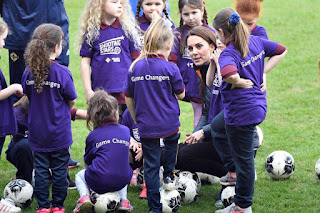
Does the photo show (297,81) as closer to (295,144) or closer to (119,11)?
(295,144)

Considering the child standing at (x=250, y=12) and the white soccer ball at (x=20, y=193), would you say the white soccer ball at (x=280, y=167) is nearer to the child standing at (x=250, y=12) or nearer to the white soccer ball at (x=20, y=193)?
the child standing at (x=250, y=12)

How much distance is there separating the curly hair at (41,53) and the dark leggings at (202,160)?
2.02 meters

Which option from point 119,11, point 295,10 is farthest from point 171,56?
point 295,10

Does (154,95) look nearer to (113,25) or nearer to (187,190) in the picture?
(187,190)

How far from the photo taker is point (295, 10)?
19812 mm

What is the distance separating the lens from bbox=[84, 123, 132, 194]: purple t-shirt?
623 centimetres

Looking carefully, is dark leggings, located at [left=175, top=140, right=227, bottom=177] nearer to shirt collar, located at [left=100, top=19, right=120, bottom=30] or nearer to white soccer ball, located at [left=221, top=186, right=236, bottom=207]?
white soccer ball, located at [left=221, top=186, right=236, bottom=207]

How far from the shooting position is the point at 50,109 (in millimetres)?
6098

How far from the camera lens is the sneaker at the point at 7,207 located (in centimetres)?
636

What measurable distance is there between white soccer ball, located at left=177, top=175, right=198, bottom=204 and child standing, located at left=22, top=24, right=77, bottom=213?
1297mm

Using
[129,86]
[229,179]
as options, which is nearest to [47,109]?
[129,86]

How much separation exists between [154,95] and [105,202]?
4.13 ft

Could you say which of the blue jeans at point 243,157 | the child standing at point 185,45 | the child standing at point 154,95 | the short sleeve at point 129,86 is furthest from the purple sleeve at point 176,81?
the child standing at point 185,45

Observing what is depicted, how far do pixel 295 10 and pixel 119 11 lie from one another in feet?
45.1
